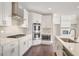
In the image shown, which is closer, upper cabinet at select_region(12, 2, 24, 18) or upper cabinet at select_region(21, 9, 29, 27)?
upper cabinet at select_region(12, 2, 24, 18)

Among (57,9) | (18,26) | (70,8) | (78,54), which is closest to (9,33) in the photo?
(18,26)

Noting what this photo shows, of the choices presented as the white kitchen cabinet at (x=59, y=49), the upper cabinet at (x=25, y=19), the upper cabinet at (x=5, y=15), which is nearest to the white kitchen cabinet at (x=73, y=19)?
the white kitchen cabinet at (x=59, y=49)

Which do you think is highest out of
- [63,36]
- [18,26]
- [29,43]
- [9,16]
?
[9,16]

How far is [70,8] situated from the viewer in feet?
4.86

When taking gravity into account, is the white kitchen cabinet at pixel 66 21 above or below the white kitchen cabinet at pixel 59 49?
above

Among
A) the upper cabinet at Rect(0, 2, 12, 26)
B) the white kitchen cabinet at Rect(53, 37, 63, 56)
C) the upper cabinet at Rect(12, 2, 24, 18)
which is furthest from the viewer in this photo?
the upper cabinet at Rect(0, 2, 12, 26)

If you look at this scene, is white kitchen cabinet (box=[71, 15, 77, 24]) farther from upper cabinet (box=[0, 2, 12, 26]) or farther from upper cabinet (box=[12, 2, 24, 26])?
upper cabinet (box=[0, 2, 12, 26])

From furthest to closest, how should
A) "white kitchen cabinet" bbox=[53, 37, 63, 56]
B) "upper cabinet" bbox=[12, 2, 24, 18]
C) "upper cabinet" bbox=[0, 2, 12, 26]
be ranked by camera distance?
1. "upper cabinet" bbox=[0, 2, 12, 26]
2. "upper cabinet" bbox=[12, 2, 24, 18]
3. "white kitchen cabinet" bbox=[53, 37, 63, 56]

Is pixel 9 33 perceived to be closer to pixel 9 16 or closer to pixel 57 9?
pixel 9 16

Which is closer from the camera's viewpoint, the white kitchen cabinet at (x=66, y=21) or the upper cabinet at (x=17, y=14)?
the upper cabinet at (x=17, y=14)

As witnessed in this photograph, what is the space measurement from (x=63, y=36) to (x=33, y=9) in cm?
64

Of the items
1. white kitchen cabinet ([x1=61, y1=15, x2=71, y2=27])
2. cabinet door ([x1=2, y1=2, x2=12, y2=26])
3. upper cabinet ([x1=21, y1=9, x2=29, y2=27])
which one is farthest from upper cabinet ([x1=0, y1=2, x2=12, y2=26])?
white kitchen cabinet ([x1=61, y1=15, x2=71, y2=27])

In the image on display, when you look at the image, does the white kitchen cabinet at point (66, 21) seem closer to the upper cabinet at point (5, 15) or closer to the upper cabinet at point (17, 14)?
the upper cabinet at point (17, 14)

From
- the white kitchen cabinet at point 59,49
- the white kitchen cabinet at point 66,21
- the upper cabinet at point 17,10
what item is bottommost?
the white kitchen cabinet at point 59,49
